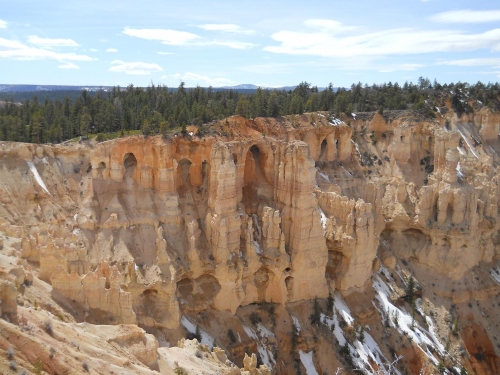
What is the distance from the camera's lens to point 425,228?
165ft

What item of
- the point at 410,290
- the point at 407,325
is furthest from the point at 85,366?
the point at 410,290

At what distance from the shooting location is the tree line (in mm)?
46500

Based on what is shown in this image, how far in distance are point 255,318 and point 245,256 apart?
16.8ft

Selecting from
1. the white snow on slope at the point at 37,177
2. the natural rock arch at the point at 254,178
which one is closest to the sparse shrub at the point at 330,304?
the natural rock arch at the point at 254,178

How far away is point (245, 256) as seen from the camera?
37.8 meters

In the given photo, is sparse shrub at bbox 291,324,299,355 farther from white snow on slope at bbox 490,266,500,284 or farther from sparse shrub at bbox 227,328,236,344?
white snow on slope at bbox 490,266,500,284

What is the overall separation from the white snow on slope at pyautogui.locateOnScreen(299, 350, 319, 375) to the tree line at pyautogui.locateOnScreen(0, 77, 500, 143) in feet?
70.7

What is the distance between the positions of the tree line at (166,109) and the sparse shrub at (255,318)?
17.0m

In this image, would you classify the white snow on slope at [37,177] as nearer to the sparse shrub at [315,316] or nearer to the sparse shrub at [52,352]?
the sparse shrub at [52,352]

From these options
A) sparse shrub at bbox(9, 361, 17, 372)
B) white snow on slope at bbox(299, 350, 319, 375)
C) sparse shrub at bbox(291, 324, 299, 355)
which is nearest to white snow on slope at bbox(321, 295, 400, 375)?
sparse shrub at bbox(291, 324, 299, 355)

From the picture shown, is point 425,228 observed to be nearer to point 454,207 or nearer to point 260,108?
point 454,207

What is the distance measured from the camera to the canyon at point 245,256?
29547 millimetres

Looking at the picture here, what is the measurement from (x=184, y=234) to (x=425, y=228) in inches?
1070

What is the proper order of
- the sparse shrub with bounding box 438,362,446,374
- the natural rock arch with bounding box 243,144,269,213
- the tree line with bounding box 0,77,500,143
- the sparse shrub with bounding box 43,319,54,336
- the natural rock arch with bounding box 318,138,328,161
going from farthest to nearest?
the natural rock arch with bounding box 318,138,328,161 < the tree line with bounding box 0,77,500,143 < the natural rock arch with bounding box 243,144,269,213 < the sparse shrub with bounding box 438,362,446,374 < the sparse shrub with bounding box 43,319,54,336
